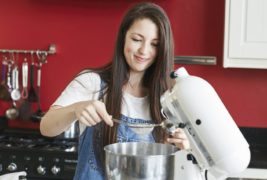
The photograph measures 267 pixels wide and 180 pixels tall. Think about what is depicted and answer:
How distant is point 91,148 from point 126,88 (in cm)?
23

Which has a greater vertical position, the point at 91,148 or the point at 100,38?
the point at 100,38

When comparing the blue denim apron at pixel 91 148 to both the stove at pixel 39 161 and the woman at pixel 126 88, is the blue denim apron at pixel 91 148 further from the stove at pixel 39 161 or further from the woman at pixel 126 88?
the stove at pixel 39 161

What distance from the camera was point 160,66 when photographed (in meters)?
1.25

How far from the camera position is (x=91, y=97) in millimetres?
1291

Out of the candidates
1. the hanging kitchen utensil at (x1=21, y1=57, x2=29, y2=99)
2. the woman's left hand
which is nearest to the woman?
the woman's left hand

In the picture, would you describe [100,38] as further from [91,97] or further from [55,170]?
[91,97]

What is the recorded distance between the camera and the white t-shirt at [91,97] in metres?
1.23

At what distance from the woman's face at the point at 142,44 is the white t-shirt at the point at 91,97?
0.41 ft

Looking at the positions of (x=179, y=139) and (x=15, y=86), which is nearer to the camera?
(x=179, y=139)

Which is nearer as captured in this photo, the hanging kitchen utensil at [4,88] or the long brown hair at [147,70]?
the long brown hair at [147,70]

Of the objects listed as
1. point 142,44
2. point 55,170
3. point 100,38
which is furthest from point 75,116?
point 100,38

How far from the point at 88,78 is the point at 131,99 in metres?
0.15

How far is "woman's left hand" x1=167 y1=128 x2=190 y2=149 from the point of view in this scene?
0.96 meters

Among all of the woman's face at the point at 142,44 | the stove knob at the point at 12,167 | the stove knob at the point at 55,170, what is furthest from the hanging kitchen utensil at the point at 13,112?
the woman's face at the point at 142,44
